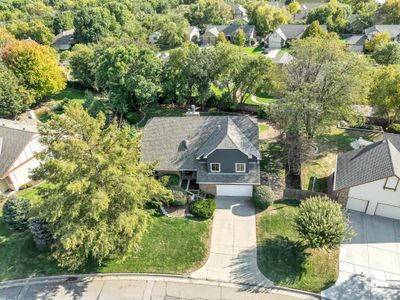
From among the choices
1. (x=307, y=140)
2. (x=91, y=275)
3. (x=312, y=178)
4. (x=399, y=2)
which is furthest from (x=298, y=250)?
(x=399, y=2)

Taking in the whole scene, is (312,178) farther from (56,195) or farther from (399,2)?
(399,2)

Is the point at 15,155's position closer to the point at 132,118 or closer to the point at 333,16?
the point at 132,118

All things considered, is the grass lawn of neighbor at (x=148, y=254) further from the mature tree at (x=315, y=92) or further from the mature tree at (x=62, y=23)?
the mature tree at (x=62, y=23)

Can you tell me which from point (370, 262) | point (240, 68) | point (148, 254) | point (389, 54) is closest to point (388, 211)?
point (370, 262)

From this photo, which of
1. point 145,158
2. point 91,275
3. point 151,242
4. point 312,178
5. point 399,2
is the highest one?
point 399,2

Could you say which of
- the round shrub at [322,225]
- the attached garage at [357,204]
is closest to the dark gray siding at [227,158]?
the round shrub at [322,225]

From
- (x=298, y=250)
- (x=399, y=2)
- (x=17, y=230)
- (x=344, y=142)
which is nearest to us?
(x=298, y=250)
